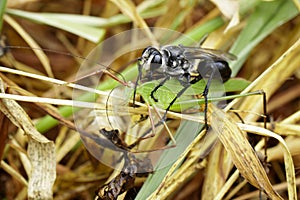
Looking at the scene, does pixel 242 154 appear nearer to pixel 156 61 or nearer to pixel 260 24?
pixel 156 61

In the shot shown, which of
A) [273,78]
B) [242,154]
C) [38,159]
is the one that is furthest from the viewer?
[273,78]

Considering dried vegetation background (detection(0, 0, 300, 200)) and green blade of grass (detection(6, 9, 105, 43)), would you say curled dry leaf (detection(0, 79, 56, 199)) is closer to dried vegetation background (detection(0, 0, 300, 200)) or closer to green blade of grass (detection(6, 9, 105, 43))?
dried vegetation background (detection(0, 0, 300, 200))

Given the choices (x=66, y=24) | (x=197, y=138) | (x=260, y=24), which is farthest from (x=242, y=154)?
(x=66, y=24)

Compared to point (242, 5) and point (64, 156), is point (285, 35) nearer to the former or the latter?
point (242, 5)

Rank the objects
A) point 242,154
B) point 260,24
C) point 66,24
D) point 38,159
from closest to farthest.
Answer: point 242,154 < point 38,159 < point 260,24 < point 66,24

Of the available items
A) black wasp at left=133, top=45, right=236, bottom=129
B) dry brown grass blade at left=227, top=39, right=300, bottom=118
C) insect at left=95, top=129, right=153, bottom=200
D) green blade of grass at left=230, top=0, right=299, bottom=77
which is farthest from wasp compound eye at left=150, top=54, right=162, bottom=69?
green blade of grass at left=230, top=0, right=299, bottom=77

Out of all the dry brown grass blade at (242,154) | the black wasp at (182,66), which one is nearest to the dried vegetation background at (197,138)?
the dry brown grass blade at (242,154)
